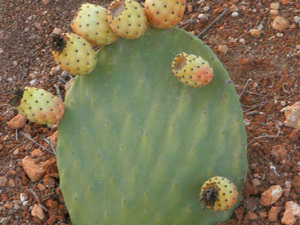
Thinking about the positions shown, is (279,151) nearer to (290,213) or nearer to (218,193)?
(290,213)

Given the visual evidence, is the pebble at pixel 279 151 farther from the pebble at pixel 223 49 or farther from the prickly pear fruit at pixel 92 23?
the prickly pear fruit at pixel 92 23

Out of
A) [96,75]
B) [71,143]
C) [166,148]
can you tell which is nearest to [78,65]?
[96,75]

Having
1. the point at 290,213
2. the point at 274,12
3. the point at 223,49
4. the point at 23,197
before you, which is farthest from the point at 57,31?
the point at 290,213

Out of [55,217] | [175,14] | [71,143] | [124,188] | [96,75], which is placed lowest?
[55,217]

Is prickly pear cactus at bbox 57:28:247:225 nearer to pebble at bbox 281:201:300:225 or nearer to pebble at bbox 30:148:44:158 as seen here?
pebble at bbox 281:201:300:225

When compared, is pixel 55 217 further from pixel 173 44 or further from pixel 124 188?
pixel 173 44

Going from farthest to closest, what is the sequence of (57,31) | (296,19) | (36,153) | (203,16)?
(57,31) → (203,16) → (296,19) → (36,153)

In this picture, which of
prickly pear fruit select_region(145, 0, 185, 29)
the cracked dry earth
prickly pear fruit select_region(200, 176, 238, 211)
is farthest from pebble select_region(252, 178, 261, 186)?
prickly pear fruit select_region(145, 0, 185, 29)

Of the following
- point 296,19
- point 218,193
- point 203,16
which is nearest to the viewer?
point 218,193
